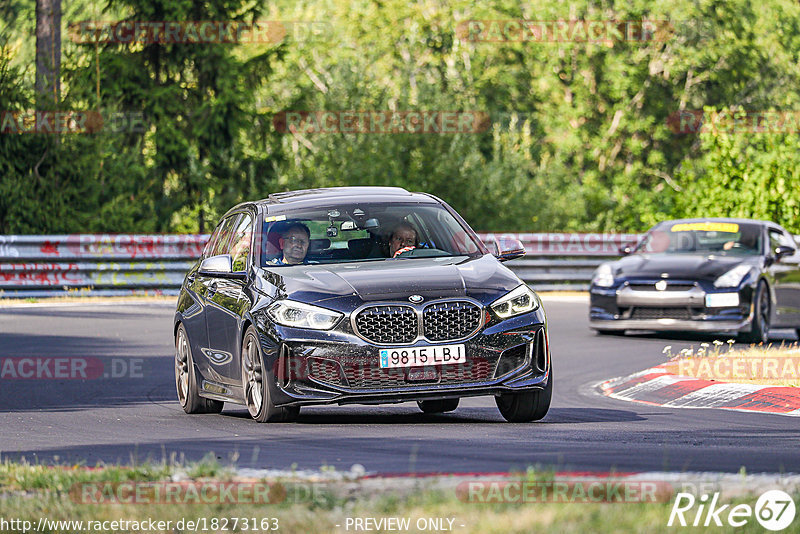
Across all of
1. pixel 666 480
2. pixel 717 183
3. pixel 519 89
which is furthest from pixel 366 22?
pixel 666 480

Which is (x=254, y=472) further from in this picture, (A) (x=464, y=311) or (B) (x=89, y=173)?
(B) (x=89, y=173)

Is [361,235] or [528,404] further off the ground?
[361,235]

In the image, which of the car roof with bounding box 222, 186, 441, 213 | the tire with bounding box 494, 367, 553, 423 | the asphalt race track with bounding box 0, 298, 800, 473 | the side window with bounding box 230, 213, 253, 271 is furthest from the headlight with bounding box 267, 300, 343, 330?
the car roof with bounding box 222, 186, 441, 213

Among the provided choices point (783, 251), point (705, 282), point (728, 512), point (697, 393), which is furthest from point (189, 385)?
point (783, 251)

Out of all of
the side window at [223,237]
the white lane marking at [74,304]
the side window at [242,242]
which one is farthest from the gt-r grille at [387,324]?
the white lane marking at [74,304]

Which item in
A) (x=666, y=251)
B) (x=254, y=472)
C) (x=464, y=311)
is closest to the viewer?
(x=254, y=472)

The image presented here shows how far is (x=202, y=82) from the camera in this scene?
4009 centimetres

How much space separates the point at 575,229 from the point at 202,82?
11.9 m

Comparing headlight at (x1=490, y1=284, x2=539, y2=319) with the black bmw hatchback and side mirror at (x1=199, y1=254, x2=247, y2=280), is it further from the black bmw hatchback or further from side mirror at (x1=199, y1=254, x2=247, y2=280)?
side mirror at (x1=199, y1=254, x2=247, y2=280)

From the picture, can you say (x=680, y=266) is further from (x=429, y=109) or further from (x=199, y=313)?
(x=429, y=109)

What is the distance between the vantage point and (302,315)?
10.1 metres

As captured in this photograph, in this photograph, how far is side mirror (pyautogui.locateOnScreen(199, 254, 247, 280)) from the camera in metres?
11.2

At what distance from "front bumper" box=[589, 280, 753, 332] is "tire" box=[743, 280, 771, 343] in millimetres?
170

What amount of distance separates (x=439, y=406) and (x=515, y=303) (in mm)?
1953
